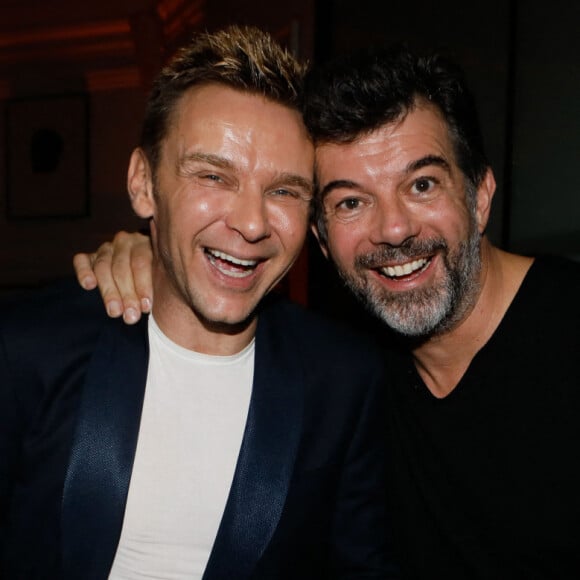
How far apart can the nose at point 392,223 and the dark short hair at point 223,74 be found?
1.26 feet

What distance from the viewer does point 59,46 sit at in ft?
20.9

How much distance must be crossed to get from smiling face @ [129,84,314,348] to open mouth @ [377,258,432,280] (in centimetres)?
26

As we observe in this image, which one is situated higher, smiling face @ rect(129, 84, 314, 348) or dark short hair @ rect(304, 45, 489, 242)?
dark short hair @ rect(304, 45, 489, 242)

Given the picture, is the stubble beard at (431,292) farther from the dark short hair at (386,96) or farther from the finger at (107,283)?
the finger at (107,283)

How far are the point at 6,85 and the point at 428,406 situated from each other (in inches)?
247

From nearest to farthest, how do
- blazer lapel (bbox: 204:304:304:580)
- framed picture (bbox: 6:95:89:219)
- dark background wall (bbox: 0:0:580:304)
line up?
1. blazer lapel (bbox: 204:304:304:580)
2. dark background wall (bbox: 0:0:580:304)
3. framed picture (bbox: 6:95:89:219)

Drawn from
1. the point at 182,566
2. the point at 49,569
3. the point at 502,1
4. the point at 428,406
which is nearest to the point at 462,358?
the point at 428,406

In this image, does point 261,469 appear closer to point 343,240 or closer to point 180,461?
point 180,461

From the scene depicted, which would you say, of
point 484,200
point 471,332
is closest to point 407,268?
point 471,332

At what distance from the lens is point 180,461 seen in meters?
1.67

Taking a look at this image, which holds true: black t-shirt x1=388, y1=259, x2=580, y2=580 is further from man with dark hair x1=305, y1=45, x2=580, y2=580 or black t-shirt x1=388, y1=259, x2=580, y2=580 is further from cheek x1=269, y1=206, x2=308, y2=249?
cheek x1=269, y1=206, x2=308, y2=249

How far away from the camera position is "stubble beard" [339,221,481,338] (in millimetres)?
1742

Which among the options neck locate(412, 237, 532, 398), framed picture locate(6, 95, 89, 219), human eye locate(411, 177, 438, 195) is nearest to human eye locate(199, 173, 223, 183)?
human eye locate(411, 177, 438, 195)

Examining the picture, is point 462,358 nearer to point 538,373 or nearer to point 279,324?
point 538,373
